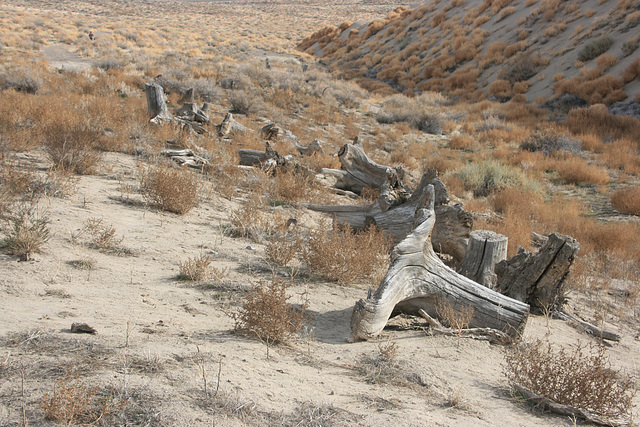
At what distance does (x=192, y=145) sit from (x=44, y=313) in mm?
6616

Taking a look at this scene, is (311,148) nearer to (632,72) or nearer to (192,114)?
(192,114)

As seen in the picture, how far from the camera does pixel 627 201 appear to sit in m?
9.98

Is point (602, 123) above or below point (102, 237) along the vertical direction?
above

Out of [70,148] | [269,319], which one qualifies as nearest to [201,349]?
[269,319]

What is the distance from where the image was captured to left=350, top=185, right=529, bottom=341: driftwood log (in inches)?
169

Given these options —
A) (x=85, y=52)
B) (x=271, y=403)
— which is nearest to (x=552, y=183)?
(x=271, y=403)

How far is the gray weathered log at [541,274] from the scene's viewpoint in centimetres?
492

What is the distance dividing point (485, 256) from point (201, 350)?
3.47 m

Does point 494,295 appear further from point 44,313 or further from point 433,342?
point 44,313

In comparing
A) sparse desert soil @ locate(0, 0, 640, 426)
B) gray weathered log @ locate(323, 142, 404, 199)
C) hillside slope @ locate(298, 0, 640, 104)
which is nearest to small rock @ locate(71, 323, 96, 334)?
sparse desert soil @ locate(0, 0, 640, 426)

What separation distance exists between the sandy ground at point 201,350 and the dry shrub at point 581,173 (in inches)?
317

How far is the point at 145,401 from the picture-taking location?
2.50 m

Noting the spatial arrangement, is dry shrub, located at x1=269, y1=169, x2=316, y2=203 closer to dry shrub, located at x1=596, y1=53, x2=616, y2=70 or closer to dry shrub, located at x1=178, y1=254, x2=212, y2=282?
dry shrub, located at x1=178, y1=254, x2=212, y2=282

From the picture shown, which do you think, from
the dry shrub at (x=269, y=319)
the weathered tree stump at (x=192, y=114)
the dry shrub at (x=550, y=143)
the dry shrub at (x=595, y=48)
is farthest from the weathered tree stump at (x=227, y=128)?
the dry shrub at (x=595, y=48)
